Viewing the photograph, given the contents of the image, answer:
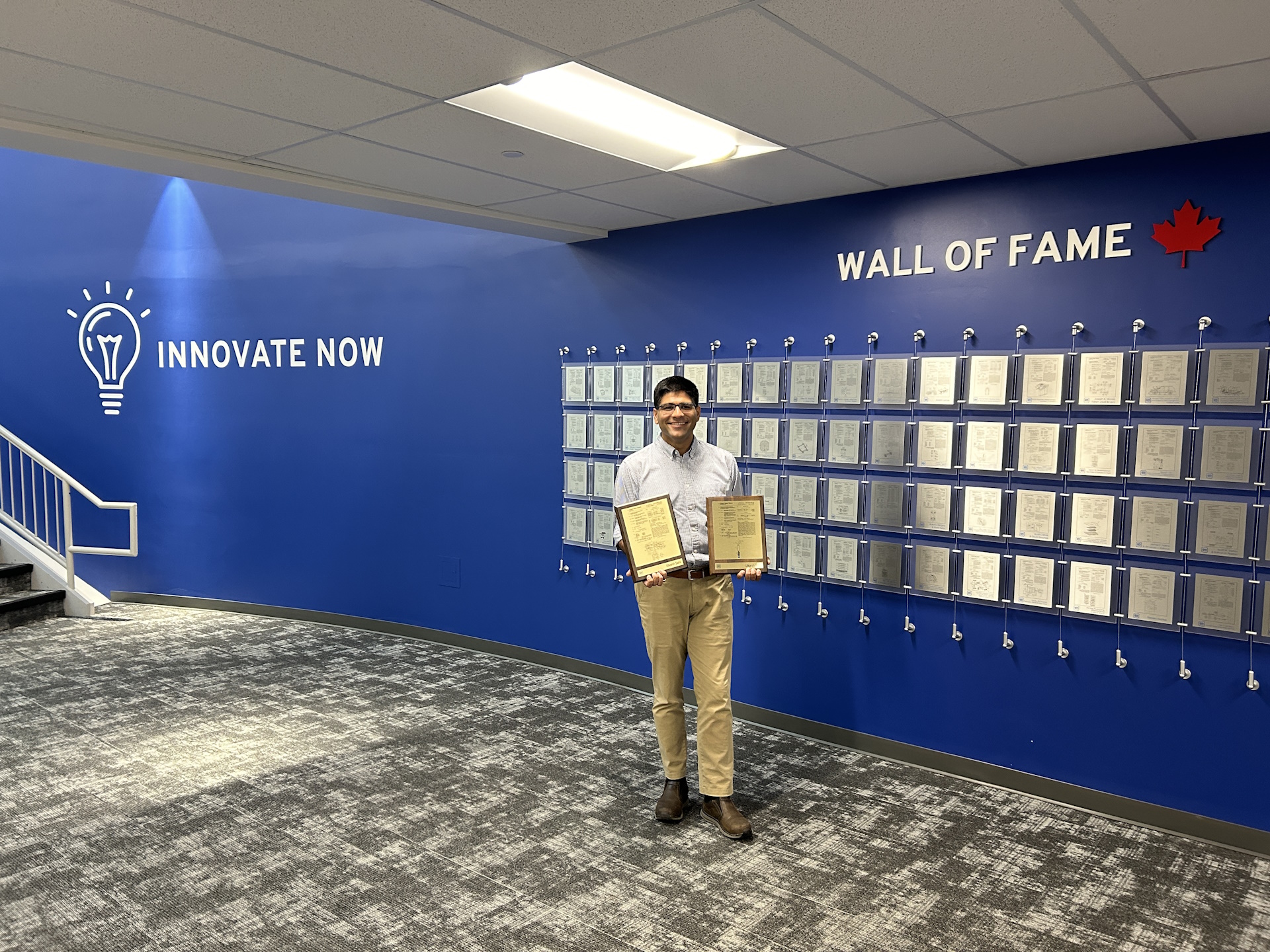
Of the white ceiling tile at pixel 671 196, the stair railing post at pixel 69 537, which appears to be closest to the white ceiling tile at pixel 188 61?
the white ceiling tile at pixel 671 196

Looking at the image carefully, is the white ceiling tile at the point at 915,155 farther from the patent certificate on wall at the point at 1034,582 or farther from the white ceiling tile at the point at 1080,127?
the patent certificate on wall at the point at 1034,582

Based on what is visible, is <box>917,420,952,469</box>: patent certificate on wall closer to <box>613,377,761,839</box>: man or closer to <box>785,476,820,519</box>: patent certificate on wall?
<box>785,476,820,519</box>: patent certificate on wall

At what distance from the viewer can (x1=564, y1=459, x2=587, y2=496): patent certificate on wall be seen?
5500 mm

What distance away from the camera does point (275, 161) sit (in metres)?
3.87

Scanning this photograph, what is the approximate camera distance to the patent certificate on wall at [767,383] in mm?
4645

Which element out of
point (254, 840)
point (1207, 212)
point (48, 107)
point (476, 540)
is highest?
point (48, 107)

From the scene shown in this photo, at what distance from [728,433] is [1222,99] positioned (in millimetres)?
2543

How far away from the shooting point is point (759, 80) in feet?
9.23

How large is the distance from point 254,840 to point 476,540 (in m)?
2.87

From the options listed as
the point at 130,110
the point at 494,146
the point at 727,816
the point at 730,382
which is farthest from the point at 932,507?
the point at 130,110

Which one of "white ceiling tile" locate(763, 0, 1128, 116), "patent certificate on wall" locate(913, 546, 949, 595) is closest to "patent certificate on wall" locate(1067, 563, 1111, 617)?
"patent certificate on wall" locate(913, 546, 949, 595)

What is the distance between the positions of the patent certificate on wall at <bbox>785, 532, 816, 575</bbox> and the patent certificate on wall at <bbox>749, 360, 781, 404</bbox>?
667 millimetres

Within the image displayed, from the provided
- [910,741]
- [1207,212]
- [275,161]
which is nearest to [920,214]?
[1207,212]

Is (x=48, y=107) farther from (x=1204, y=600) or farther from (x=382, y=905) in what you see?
(x=1204, y=600)
